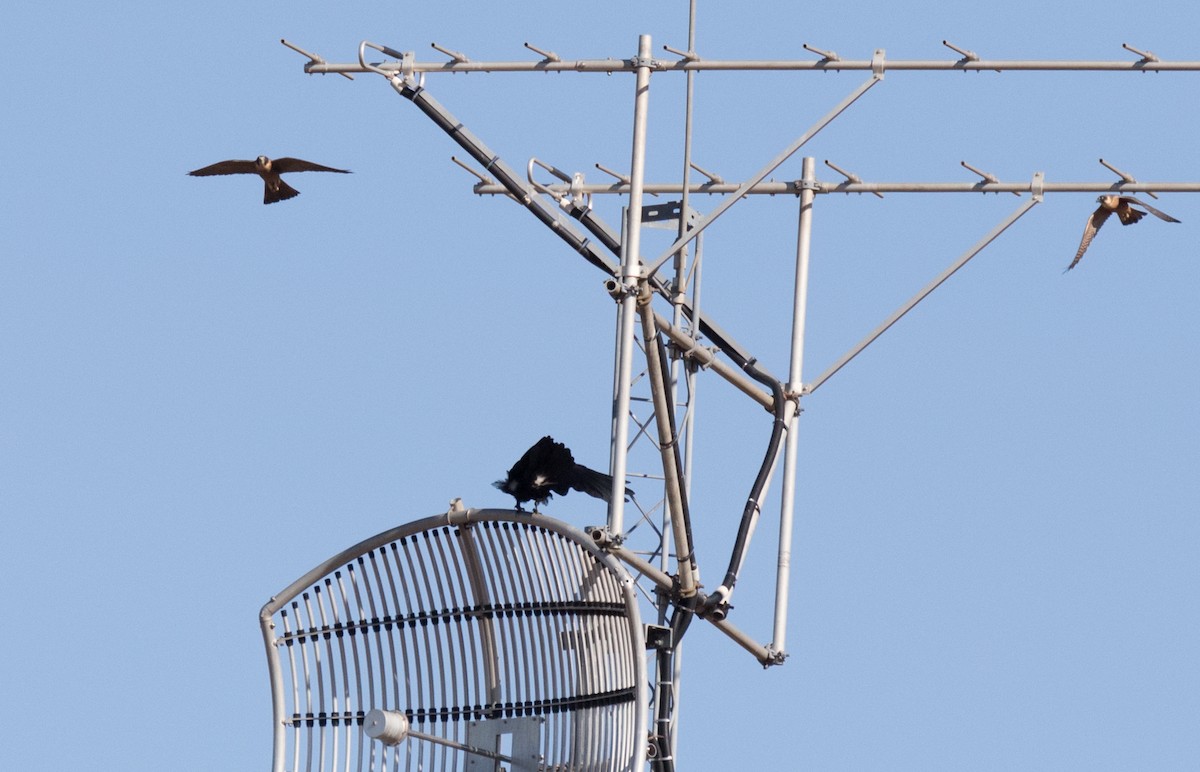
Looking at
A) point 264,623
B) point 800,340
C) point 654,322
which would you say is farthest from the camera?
point 800,340

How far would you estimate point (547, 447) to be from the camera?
3312 cm

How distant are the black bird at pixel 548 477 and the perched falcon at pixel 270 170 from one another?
472 centimetres

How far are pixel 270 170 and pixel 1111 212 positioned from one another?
1036 cm

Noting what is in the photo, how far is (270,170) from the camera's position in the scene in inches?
1406

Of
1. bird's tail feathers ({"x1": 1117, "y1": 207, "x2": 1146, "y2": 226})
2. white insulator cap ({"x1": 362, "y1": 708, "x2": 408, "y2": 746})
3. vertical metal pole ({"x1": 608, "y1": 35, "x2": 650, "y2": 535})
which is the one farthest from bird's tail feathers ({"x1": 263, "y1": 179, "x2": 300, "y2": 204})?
bird's tail feathers ({"x1": 1117, "y1": 207, "x2": 1146, "y2": 226})

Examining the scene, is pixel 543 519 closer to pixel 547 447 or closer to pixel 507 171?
pixel 547 447

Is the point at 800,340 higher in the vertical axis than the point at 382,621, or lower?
higher

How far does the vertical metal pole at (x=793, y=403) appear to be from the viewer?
34.9m

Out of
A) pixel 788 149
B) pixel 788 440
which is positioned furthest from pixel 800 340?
pixel 788 149

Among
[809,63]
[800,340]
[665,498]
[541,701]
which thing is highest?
[809,63]

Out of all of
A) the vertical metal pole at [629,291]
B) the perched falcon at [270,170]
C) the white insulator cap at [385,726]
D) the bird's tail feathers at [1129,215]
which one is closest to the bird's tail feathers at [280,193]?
the perched falcon at [270,170]

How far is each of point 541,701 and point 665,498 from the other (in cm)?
289

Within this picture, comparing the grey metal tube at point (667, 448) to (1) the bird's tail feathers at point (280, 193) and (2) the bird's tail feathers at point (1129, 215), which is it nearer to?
(1) the bird's tail feathers at point (280, 193)

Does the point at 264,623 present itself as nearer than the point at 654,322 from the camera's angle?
No
